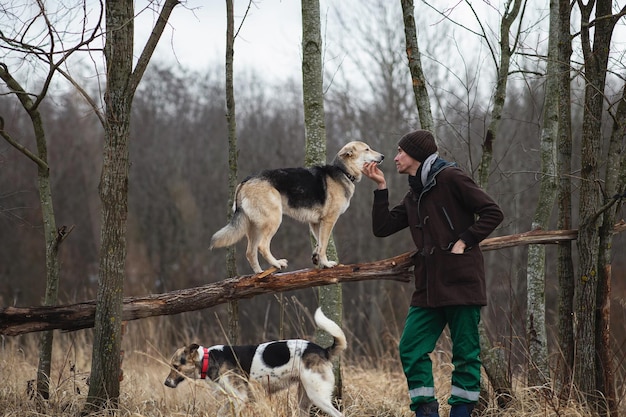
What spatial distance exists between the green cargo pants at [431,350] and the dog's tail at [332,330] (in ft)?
2.55

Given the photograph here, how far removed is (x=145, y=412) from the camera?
5.80 meters

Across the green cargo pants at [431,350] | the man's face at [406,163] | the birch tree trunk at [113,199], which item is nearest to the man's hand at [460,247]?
the green cargo pants at [431,350]

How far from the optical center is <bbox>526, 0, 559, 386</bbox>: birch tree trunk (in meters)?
6.54

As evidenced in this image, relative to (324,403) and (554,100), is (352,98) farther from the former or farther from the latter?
(324,403)

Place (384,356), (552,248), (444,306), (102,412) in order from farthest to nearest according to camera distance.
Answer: (552,248) → (384,356) → (102,412) → (444,306)

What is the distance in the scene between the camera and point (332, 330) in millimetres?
5598

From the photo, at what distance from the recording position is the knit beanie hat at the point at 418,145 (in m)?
5.01

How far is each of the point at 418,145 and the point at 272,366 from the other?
7.56ft

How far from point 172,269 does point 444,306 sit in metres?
21.3

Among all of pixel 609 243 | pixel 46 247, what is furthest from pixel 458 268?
pixel 46 247

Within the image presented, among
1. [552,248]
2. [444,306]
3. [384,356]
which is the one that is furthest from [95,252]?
[444,306]

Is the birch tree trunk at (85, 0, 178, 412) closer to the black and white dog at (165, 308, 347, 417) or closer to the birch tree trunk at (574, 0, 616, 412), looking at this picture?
the black and white dog at (165, 308, 347, 417)

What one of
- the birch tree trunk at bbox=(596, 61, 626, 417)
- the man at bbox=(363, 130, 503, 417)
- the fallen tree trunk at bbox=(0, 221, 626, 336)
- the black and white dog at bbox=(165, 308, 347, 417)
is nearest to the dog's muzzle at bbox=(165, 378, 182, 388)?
the black and white dog at bbox=(165, 308, 347, 417)

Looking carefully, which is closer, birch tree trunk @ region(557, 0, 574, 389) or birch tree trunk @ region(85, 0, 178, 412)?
birch tree trunk @ region(85, 0, 178, 412)
